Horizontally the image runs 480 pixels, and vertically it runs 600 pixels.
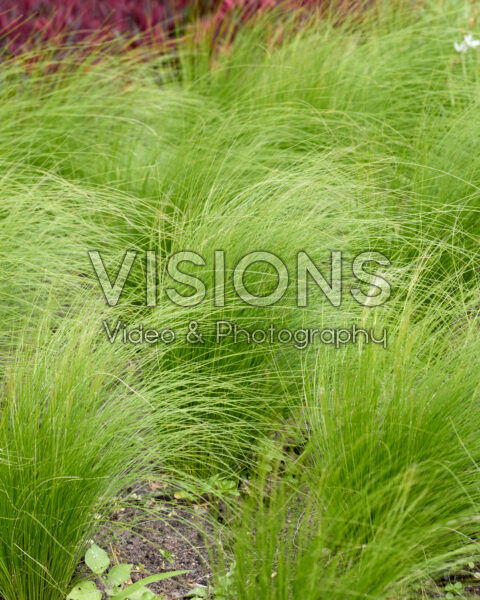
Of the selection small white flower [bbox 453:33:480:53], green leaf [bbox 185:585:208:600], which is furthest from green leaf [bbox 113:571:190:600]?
small white flower [bbox 453:33:480:53]

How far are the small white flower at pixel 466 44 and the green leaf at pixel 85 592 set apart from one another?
3.53m

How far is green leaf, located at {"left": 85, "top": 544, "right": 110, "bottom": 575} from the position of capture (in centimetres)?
220

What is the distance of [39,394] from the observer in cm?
222

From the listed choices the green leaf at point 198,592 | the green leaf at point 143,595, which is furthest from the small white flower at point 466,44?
the green leaf at point 143,595

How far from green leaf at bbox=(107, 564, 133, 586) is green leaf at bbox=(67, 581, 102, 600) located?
0.05 meters

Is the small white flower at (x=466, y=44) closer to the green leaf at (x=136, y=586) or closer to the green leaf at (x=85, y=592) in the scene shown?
the green leaf at (x=136, y=586)

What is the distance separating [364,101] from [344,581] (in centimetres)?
296

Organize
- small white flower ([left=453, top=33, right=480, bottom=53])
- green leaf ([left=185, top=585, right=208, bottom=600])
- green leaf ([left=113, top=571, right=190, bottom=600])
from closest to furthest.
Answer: green leaf ([left=113, top=571, right=190, bottom=600]), green leaf ([left=185, top=585, right=208, bottom=600]), small white flower ([left=453, top=33, right=480, bottom=53])

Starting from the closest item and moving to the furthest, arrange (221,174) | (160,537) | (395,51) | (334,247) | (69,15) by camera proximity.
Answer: (160,537) < (334,247) < (221,174) < (395,51) < (69,15)

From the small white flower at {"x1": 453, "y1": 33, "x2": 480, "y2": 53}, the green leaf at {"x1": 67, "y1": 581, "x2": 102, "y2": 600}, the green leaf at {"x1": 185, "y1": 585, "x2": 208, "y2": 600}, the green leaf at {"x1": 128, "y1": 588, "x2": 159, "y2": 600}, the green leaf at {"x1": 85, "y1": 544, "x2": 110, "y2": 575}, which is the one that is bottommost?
the green leaf at {"x1": 185, "y1": 585, "x2": 208, "y2": 600}

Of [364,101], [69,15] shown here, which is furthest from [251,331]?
[69,15]

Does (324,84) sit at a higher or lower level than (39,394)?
higher

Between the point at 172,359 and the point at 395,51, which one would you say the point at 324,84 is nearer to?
the point at 395,51

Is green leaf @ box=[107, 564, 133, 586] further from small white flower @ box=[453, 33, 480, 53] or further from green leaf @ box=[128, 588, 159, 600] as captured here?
small white flower @ box=[453, 33, 480, 53]
